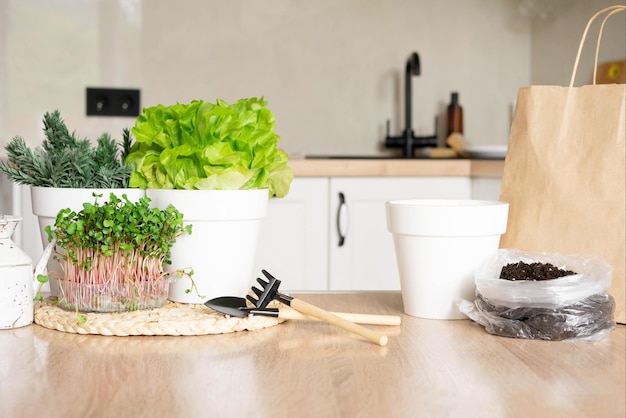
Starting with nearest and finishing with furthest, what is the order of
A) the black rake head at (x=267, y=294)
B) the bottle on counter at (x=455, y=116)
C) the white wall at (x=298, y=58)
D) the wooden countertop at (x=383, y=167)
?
the black rake head at (x=267, y=294), the wooden countertop at (x=383, y=167), the white wall at (x=298, y=58), the bottle on counter at (x=455, y=116)

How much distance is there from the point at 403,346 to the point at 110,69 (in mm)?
2611

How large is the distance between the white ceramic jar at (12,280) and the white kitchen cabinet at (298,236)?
174 centimetres

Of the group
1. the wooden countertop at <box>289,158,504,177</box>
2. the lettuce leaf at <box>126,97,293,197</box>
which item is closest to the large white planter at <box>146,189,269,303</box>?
the lettuce leaf at <box>126,97,293,197</box>

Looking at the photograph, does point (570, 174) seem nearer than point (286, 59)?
Yes

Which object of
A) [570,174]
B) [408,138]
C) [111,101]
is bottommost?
[570,174]

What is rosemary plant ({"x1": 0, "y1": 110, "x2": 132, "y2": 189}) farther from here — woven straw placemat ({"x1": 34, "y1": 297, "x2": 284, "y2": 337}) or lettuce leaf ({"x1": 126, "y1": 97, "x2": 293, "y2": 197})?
woven straw placemat ({"x1": 34, "y1": 297, "x2": 284, "y2": 337})

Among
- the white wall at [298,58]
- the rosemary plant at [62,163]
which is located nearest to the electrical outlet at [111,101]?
the white wall at [298,58]

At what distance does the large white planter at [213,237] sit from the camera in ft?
2.86

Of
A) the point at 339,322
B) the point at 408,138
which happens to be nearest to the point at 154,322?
the point at 339,322

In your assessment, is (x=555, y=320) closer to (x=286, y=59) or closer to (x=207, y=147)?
(x=207, y=147)

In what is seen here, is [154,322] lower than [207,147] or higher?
lower

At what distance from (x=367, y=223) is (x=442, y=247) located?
1.76 m

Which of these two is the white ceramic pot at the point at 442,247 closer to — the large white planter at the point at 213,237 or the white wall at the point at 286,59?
the large white planter at the point at 213,237

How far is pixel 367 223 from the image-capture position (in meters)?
2.62
